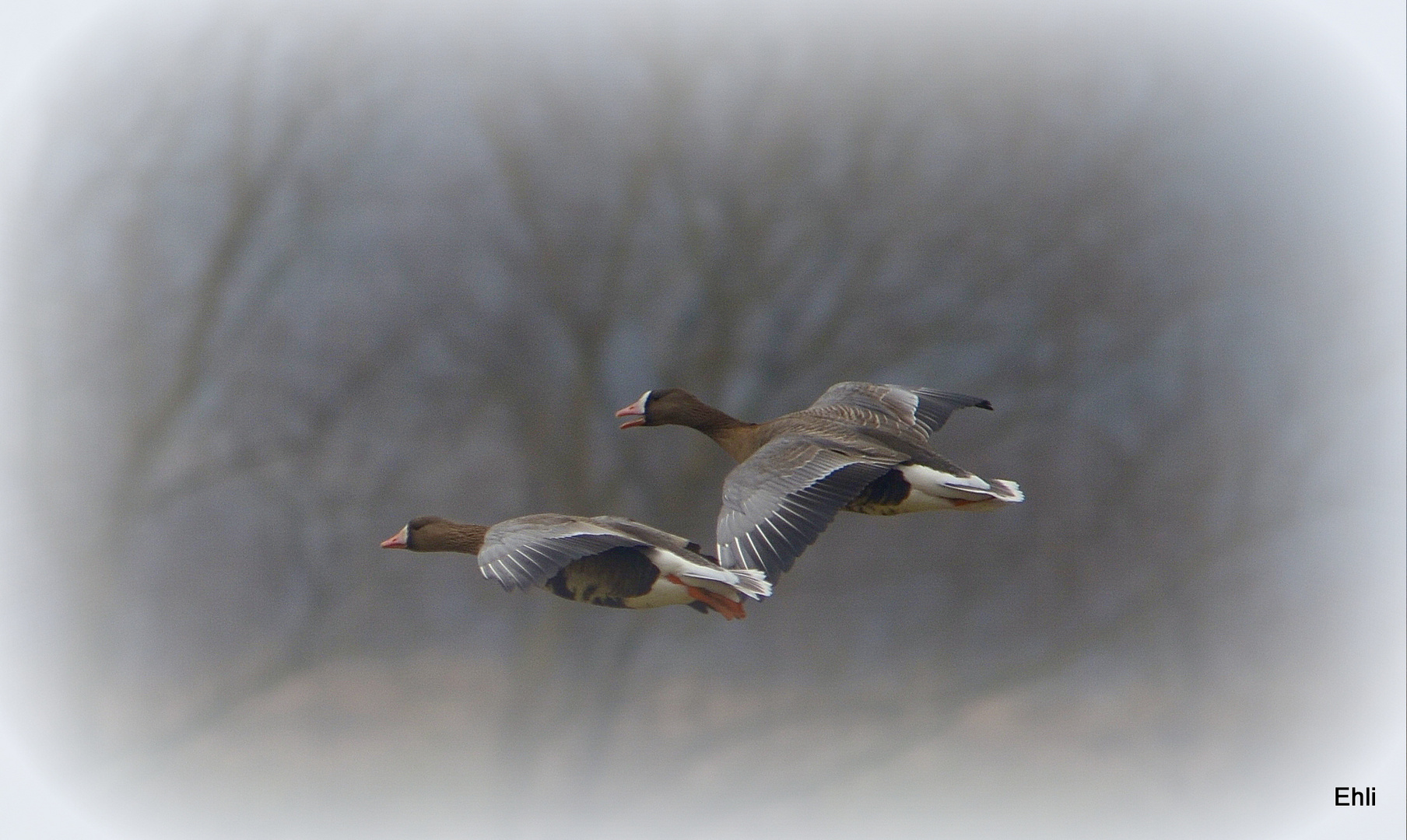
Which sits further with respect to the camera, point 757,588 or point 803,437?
point 803,437

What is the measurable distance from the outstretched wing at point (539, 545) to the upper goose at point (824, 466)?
1.15 ft

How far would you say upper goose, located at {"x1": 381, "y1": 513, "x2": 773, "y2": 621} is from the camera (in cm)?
329

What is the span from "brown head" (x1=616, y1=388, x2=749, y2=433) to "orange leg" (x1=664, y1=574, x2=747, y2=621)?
2.75 feet

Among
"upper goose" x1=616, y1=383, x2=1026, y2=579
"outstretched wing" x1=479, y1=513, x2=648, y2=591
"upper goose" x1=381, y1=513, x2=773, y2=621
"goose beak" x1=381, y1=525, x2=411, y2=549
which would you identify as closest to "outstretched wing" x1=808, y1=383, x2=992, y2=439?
"upper goose" x1=616, y1=383, x2=1026, y2=579

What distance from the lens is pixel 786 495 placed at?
3.49m

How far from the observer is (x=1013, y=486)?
3.88 meters

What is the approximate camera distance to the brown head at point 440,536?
13.5 ft

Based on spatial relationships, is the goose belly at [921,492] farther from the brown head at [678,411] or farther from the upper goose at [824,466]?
the brown head at [678,411]

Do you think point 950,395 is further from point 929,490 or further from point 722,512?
point 722,512

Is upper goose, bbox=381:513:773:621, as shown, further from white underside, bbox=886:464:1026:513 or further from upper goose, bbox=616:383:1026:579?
white underside, bbox=886:464:1026:513

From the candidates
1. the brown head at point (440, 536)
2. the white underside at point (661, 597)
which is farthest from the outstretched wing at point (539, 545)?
the brown head at point (440, 536)

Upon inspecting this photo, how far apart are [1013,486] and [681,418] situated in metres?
1.18

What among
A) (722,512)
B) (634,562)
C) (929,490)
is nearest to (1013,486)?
(929,490)

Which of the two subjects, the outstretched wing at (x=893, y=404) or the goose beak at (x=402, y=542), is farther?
the outstretched wing at (x=893, y=404)
